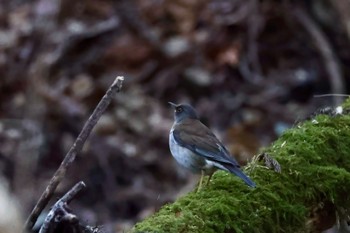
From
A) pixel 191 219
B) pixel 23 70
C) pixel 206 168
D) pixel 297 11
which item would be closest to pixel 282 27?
pixel 297 11

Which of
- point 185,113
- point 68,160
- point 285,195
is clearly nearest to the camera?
point 68,160

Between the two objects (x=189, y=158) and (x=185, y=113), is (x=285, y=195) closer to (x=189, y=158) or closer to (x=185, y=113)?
(x=189, y=158)

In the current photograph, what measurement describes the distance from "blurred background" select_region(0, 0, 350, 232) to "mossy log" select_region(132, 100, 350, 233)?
3.87m

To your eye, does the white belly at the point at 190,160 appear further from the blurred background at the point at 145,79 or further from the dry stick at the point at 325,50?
the dry stick at the point at 325,50

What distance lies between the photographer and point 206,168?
4090 mm

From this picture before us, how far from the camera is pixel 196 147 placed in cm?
429

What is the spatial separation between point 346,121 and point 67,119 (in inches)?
187

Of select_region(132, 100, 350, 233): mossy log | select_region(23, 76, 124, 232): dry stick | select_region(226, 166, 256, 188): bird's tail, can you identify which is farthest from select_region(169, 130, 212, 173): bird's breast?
select_region(23, 76, 124, 232): dry stick

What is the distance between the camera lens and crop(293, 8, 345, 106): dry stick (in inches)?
330

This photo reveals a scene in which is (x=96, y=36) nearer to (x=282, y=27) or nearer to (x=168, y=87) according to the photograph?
(x=168, y=87)

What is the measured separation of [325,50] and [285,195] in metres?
5.81

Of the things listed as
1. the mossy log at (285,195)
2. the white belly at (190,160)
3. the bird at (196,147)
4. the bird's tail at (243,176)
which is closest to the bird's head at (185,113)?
the bird at (196,147)

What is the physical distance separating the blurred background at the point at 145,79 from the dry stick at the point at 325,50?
0.04 feet

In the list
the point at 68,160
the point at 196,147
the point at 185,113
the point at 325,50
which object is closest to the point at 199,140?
the point at 196,147
